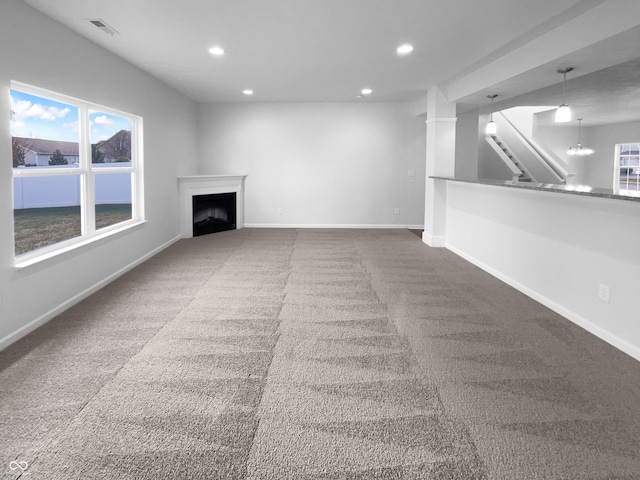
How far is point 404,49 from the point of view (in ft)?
15.8

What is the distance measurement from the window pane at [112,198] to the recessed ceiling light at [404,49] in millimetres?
3495

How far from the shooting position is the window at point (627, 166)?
12188 mm

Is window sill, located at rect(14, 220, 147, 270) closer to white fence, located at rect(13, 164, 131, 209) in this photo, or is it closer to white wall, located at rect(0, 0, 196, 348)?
white wall, located at rect(0, 0, 196, 348)

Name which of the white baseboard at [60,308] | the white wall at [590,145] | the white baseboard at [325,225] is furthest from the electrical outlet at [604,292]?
the white wall at [590,145]

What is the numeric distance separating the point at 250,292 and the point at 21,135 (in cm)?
236

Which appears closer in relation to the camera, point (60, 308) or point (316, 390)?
point (316, 390)

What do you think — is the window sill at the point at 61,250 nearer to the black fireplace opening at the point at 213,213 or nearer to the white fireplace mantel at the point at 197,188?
the white fireplace mantel at the point at 197,188

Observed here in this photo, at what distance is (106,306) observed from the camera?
4.12 metres

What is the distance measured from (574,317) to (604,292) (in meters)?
0.42

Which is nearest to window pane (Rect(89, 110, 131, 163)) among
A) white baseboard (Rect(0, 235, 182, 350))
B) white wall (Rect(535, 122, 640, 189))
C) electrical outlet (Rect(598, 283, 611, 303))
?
white baseboard (Rect(0, 235, 182, 350))

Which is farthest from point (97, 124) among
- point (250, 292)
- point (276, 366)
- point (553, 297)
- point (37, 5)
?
point (553, 297)

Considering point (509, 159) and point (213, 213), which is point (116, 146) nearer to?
point (213, 213)

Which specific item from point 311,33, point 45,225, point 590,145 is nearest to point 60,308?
point 45,225

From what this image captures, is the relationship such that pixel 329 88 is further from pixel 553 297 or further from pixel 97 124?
pixel 553 297
